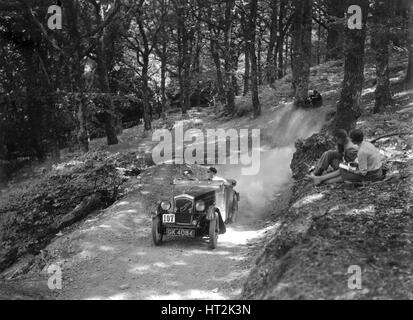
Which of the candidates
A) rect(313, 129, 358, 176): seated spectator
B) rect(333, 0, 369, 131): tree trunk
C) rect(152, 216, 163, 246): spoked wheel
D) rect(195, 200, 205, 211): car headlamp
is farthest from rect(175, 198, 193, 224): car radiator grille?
rect(333, 0, 369, 131): tree trunk

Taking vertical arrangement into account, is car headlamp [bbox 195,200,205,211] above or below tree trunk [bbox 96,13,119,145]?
below

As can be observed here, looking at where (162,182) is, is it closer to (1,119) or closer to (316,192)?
(316,192)

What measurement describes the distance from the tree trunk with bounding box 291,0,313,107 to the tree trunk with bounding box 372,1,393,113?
3884mm

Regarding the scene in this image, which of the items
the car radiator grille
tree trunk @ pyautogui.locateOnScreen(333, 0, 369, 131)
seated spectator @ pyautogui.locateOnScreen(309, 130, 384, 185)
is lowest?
the car radiator grille

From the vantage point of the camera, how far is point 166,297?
28.3 feet

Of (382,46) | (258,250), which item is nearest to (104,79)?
(382,46)

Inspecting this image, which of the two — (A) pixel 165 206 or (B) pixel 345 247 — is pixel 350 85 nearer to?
(A) pixel 165 206

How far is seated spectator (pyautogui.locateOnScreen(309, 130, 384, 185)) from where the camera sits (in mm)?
10812

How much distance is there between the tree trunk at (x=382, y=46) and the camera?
722 inches

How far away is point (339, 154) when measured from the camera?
11.8m

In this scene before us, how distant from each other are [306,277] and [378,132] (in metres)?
11.1

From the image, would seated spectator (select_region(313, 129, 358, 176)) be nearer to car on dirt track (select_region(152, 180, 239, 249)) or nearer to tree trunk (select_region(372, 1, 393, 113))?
car on dirt track (select_region(152, 180, 239, 249))

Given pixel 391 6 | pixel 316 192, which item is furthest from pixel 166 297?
pixel 391 6

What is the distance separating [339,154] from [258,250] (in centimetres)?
318
